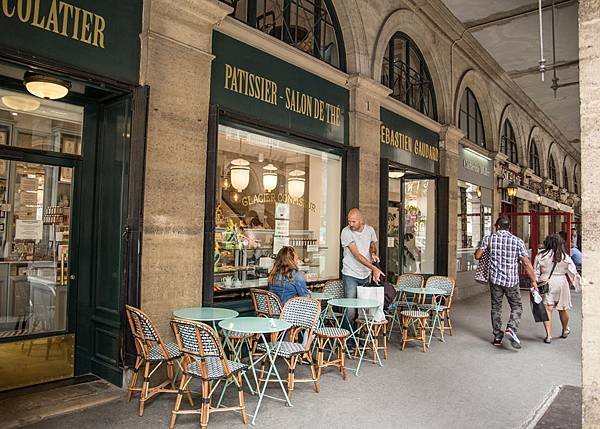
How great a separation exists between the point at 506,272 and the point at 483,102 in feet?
24.6

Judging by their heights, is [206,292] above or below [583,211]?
below

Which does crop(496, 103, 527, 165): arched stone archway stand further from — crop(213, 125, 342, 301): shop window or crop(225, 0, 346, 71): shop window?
crop(213, 125, 342, 301): shop window

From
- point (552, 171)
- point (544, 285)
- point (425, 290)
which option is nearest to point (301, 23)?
point (425, 290)

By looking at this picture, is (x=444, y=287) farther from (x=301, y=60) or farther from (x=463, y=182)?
(x=463, y=182)

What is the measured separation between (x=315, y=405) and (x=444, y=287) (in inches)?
140

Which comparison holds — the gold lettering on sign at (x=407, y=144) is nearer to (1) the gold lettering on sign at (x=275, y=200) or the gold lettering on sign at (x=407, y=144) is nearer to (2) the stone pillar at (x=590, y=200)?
(1) the gold lettering on sign at (x=275, y=200)

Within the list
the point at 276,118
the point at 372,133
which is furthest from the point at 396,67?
the point at 276,118

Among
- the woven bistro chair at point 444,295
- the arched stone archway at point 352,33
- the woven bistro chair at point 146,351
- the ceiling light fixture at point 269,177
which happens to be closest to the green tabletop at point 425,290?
the woven bistro chair at point 444,295

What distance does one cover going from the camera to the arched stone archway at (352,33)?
23.6ft

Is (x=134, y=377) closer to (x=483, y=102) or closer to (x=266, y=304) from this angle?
(x=266, y=304)

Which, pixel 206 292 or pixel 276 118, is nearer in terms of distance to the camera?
pixel 206 292

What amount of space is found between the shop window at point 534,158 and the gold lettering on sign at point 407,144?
31.0 feet

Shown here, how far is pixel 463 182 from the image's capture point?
37.1 ft

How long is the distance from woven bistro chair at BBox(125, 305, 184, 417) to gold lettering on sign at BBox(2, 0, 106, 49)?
92.2 inches
